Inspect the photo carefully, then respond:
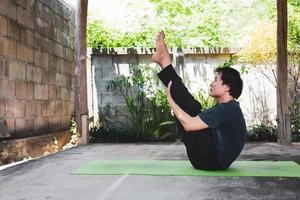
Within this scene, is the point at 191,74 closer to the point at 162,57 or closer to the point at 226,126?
the point at 162,57

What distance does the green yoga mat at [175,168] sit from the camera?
288 centimetres

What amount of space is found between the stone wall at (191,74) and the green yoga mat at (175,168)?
284 cm

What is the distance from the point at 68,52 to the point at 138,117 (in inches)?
61.3

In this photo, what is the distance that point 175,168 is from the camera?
3.11 m

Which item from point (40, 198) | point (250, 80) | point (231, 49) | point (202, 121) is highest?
point (231, 49)

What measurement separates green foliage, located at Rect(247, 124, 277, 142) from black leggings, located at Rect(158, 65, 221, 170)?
3.00m

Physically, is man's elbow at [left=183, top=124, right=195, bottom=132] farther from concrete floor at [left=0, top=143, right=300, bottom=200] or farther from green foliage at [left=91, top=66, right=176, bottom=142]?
green foliage at [left=91, top=66, right=176, bottom=142]

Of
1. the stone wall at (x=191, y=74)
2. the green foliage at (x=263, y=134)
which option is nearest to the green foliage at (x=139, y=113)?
the stone wall at (x=191, y=74)

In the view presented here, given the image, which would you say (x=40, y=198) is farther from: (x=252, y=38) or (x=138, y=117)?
(x=252, y=38)

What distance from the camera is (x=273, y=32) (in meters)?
5.96

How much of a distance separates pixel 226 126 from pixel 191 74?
3.62 metres

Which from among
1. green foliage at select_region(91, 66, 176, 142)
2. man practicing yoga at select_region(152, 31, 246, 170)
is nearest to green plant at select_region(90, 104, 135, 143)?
green foliage at select_region(91, 66, 176, 142)

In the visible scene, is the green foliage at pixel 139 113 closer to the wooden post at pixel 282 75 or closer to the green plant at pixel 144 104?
the green plant at pixel 144 104

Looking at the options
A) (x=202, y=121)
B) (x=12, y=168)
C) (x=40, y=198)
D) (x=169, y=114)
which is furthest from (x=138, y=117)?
Result: (x=40, y=198)
